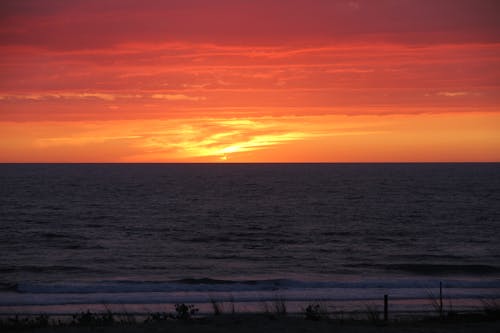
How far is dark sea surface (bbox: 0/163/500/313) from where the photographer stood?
83.5 ft

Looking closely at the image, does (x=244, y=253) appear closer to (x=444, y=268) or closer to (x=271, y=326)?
(x=444, y=268)

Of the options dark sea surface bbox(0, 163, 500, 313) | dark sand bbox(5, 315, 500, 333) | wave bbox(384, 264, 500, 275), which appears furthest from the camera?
wave bbox(384, 264, 500, 275)

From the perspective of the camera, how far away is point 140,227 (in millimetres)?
52219

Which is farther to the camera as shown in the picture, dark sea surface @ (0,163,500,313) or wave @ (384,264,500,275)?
wave @ (384,264,500,275)

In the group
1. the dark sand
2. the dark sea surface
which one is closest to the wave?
the dark sea surface

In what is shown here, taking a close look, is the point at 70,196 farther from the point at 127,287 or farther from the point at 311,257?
the point at 127,287

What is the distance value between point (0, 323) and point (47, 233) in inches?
1301

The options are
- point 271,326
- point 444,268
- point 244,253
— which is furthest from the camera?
point 244,253

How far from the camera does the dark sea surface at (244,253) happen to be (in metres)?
25.5

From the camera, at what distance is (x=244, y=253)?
38438 millimetres

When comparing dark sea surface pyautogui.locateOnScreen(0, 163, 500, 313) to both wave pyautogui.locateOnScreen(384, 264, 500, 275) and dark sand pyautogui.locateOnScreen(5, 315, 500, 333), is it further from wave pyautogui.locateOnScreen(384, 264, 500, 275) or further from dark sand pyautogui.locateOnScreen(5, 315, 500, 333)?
dark sand pyautogui.locateOnScreen(5, 315, 500, 333)

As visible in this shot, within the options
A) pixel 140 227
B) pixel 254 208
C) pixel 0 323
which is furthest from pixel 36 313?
pixel 254 208

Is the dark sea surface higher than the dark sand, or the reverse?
the dark sand

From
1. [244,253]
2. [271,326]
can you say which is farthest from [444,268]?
[271,326]
